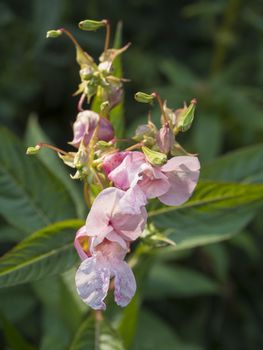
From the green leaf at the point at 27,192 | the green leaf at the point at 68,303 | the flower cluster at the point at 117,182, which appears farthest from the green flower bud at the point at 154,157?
the green leaf at the point at 68,303

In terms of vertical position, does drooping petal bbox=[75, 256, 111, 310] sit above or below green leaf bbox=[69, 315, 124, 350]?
above

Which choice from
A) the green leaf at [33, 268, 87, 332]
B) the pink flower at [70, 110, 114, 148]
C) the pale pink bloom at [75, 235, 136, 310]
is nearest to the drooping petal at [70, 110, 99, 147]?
the pink flower at [70, 110, 114, 148]

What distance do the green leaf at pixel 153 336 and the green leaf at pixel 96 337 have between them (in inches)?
25.4

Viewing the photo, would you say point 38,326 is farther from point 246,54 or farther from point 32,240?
point 246,54

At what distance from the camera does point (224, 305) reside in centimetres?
318

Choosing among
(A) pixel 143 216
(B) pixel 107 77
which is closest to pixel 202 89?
(B) pixel 107 77

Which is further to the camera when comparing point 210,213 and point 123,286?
point 210,213

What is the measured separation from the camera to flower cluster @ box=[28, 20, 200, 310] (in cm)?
127

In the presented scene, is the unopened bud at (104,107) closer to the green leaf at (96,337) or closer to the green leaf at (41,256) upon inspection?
the green leaf at (41,256)

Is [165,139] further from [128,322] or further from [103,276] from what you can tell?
[128,322]

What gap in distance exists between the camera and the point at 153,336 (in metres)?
2.35

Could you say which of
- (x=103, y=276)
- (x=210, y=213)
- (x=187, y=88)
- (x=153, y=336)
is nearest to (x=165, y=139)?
(x=103, y=276)

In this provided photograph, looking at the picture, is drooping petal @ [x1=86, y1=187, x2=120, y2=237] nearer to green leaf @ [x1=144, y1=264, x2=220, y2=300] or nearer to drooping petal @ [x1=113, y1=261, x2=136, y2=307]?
drooping petal @ [x1=113, y1=261, x2=136, y2=307]

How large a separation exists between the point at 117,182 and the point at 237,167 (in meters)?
0.58
